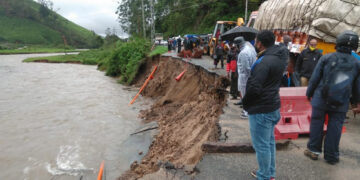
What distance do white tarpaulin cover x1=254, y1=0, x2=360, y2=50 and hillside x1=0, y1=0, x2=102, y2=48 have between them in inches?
3608

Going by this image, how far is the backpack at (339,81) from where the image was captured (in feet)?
10.4

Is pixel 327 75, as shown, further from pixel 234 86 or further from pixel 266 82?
pixel 234 86

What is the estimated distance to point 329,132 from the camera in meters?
3.36

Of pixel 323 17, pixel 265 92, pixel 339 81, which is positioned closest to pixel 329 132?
pixel 339 81

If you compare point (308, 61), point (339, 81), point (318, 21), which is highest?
point (318, 21)

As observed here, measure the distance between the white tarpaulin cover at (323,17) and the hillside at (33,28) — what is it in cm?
9164

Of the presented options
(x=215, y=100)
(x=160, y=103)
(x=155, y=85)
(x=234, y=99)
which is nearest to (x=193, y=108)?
(x=215, y=100)

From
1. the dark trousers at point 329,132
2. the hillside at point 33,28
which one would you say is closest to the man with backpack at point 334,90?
the dark trousers at point 329,132

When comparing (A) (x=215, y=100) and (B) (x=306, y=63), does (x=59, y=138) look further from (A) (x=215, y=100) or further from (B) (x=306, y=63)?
(B) (x=306, y=63)

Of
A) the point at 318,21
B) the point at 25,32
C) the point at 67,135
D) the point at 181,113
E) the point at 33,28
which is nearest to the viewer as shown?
the point at 318,21

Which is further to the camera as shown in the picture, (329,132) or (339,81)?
(329,132)

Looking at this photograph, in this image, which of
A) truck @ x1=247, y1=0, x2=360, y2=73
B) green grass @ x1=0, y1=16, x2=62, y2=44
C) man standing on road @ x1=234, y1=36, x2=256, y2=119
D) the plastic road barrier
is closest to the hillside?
green grass @ x1=0, y1=16, x2=62, y2=44

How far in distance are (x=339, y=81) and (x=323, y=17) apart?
377 centimetres

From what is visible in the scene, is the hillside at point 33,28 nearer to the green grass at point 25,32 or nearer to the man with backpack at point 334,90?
the green grass at point 25,32
